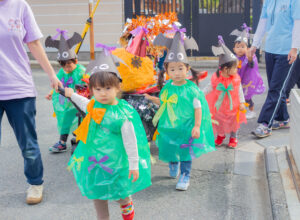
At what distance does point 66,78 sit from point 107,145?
84.9 inches

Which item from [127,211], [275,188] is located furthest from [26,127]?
[275,188]

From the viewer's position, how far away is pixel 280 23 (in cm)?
479

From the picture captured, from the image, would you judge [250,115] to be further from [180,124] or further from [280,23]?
[180,124]

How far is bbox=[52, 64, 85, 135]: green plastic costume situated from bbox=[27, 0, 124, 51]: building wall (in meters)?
8.50

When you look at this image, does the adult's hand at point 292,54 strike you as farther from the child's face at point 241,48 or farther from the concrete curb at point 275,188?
the child's face at point 241,48

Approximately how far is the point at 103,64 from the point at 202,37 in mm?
10463

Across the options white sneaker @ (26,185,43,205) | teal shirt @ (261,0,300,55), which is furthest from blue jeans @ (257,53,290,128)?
white sneaker @ (26,185,43,205)

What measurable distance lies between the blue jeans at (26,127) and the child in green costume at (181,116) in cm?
115

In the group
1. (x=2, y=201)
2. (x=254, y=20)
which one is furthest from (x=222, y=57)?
(x=254, y=20)

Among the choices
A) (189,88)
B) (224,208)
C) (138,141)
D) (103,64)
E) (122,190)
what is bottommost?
(224,208)

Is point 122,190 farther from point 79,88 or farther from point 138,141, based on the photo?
point 79,88

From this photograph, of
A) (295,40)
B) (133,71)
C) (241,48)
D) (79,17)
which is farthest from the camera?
(79,17)

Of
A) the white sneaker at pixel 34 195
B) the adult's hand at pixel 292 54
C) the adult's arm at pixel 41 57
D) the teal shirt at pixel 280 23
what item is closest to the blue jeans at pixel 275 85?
the teal shirt at pixel 280 23

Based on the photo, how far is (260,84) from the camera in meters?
Result: 6.03
